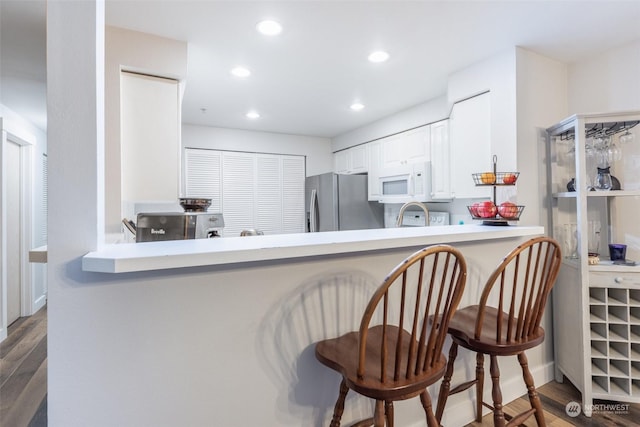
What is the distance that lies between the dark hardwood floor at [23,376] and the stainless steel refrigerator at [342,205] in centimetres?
313

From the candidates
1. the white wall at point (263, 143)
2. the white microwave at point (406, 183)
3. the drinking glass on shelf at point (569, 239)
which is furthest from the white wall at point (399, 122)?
the drinking glass on shelf at point (569, 239)

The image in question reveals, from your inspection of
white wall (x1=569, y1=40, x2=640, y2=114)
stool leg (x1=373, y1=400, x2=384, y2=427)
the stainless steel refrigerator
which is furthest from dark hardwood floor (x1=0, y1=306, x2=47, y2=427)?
white wall (x1=569, y1=40, x2=640, y2=114)

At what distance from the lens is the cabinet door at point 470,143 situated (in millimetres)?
2492

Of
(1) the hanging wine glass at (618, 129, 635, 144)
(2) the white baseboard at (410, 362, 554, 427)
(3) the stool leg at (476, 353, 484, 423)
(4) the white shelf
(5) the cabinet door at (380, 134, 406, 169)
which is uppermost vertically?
(5) the cabinet door at (380, 134, 406, 169)

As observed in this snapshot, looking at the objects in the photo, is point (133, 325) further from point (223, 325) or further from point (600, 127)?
point (600, 127)

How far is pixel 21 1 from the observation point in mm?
1715

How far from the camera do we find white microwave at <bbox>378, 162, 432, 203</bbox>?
11.2ft

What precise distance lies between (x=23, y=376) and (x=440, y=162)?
3935 millimetres

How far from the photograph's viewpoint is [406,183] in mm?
3662

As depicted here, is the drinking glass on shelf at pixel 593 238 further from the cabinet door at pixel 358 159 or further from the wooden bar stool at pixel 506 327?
the cabinet door at pixel 358 159

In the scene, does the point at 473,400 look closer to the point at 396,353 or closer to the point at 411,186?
the point at 396,353

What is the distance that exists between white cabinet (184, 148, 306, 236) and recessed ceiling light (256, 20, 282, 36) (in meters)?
2.68

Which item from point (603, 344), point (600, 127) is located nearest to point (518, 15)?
point (600, 127)

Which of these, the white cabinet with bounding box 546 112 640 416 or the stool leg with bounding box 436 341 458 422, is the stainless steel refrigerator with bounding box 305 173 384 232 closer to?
the white cabinet with bounding box 546 112 640 416
